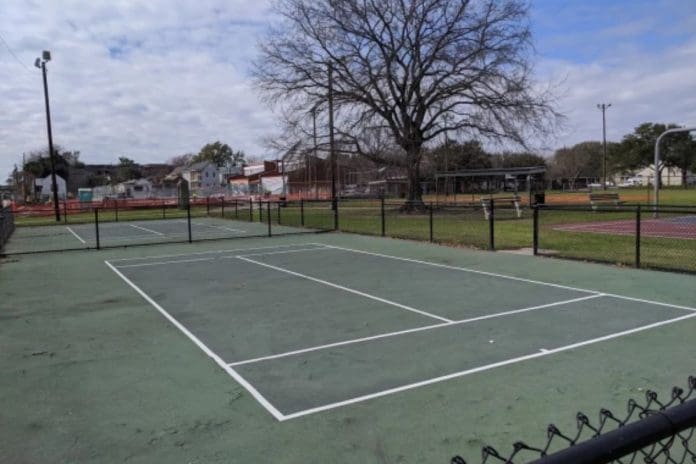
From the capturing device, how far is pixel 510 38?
104 feet

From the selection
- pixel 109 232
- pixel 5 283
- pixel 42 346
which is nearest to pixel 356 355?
pixel 42 346

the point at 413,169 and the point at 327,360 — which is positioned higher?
the point at 413,169

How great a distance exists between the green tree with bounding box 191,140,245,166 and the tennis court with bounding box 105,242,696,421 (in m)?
144

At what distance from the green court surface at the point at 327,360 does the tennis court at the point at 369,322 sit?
0.04 m

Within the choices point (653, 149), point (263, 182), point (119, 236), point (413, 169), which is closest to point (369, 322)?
point (119, 236)

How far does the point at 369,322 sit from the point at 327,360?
1816mm

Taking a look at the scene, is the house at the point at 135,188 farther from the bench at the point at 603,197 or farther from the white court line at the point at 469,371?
the white court line at the point at 469,371

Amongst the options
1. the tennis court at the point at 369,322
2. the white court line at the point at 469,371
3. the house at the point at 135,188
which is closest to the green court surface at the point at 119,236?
the tennis court at the point at 369,322

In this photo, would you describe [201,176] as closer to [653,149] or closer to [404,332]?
[653,149]

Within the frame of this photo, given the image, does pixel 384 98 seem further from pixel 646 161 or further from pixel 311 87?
pixel 646 161

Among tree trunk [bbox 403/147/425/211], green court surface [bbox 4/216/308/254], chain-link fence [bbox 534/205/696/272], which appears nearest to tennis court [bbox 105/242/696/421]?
chain-link fence [bbox 534/205/696/272]

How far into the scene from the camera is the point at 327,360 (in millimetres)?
6391

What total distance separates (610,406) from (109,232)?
83.0 feet

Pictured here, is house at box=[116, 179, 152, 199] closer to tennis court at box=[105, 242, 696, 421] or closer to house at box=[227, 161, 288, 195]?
house at box=[227, 161, 288, 195]
